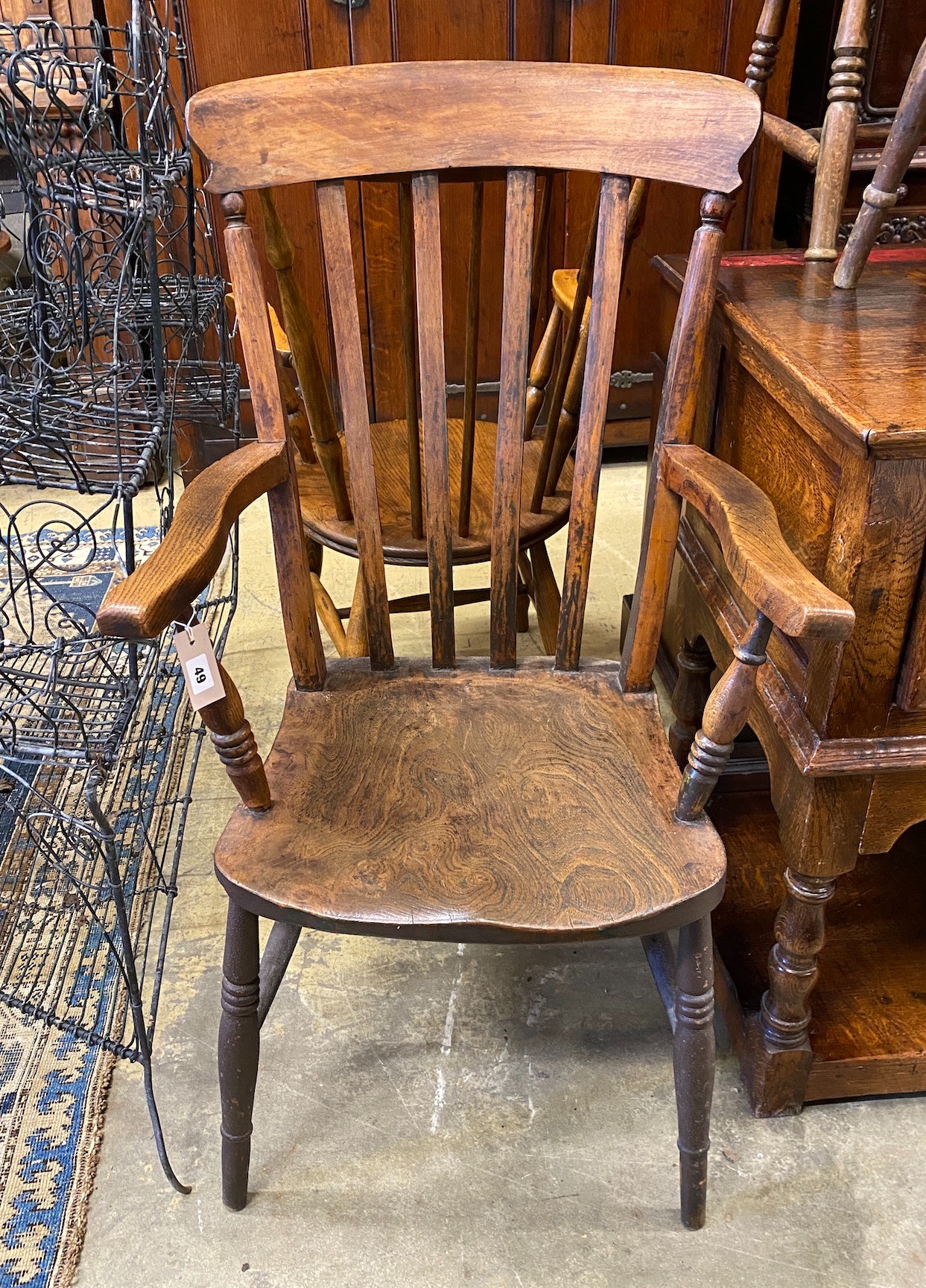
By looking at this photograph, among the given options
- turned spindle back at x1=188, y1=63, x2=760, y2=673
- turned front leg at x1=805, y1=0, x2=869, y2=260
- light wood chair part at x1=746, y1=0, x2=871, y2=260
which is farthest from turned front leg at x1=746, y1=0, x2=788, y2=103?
turned spindle back at x1=188, y1=63, x2=760, y2=673

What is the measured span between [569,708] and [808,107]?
2.06 m

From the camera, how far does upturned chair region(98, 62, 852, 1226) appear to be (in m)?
0.97

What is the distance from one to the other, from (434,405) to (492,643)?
11.6 inches

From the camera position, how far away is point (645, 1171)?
124cm

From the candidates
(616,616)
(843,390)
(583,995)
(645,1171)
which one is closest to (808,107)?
(616,616)

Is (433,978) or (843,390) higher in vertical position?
(843,390)

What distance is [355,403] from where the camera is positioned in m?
1.20

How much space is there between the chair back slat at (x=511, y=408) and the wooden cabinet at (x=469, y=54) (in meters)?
1.25

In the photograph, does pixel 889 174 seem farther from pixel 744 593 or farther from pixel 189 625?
pixel 189 625

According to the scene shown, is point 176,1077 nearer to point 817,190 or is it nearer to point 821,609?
point 821,609

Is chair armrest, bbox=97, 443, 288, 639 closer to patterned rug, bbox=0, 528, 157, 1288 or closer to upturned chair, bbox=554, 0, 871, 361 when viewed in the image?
patterned rug, bbox=0, 528, 157, 1288

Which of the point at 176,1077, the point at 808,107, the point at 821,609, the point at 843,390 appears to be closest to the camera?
the point at 821,609

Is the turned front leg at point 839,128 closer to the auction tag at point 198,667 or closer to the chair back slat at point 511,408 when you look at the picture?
the chair back slat at point 511,408

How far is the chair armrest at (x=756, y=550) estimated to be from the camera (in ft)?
2.70
